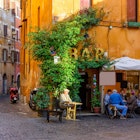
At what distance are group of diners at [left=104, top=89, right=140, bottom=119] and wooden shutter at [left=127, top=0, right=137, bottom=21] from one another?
12.1ft

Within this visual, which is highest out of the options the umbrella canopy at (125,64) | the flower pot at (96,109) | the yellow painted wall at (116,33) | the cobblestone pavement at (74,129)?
the yellow painted wall at (116,33)

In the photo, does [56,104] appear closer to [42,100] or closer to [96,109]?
[42,100]

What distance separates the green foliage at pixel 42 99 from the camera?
667 inches

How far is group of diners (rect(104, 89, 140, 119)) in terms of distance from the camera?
55.2 ft

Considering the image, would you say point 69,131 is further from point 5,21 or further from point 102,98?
point 5,21

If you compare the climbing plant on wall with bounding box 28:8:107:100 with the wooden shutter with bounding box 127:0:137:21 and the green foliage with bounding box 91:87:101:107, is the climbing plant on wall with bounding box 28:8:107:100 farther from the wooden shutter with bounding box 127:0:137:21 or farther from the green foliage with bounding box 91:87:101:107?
the wooden shutter with bounding box 127:0:137:21

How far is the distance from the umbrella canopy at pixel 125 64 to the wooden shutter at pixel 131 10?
97.9 inches

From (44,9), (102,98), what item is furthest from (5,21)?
(102,98)

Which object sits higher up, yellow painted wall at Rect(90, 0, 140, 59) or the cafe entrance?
yellow painted wall at Rect(90, 0, 140, 59)

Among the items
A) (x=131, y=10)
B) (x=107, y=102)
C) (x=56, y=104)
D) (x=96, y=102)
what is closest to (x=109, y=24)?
(x=131, y=10)

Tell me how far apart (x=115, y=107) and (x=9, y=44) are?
35204mm

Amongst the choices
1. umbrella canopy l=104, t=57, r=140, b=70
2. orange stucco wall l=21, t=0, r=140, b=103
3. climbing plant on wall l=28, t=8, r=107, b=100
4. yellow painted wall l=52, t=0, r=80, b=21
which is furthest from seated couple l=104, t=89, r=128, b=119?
yellow painted wall l=52, t=0, r=80, b=21

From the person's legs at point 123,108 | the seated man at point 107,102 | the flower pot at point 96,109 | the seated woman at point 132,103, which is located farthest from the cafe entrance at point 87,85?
the person's legs at point 123,108

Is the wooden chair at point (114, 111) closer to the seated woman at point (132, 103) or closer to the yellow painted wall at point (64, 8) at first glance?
the seated woman at point (132, 103)
